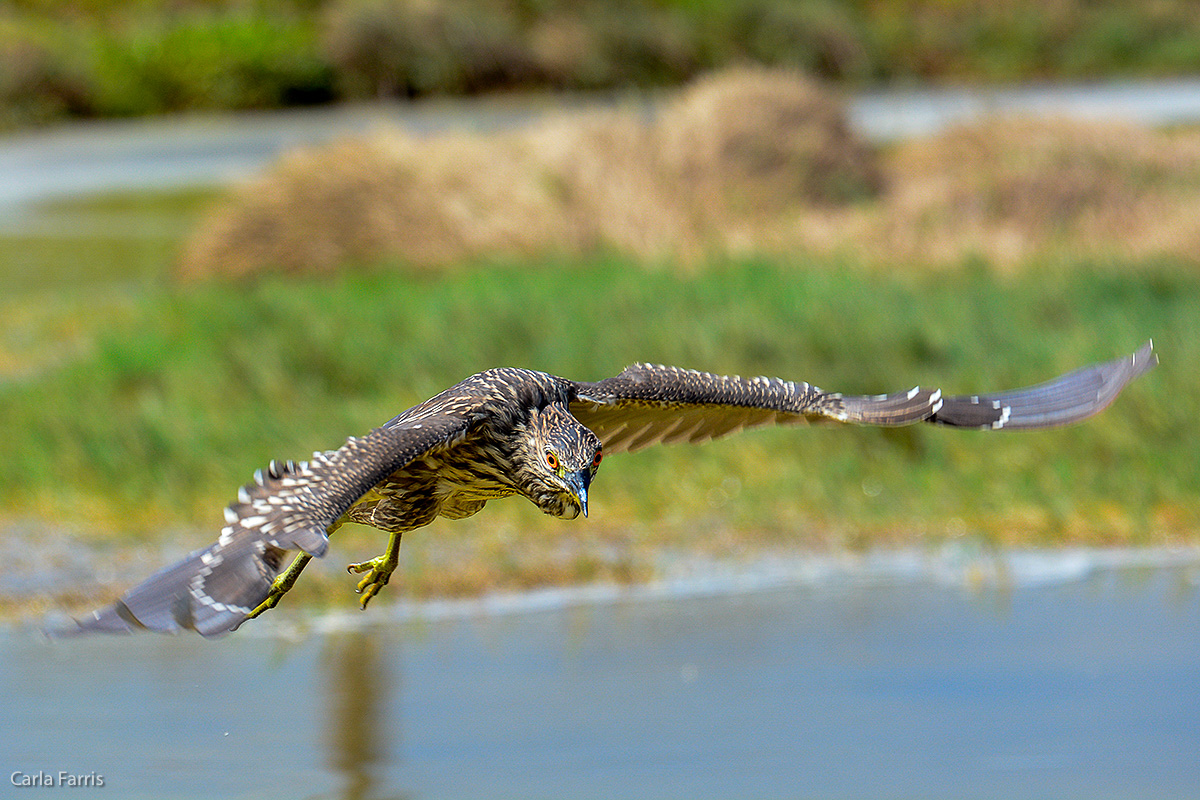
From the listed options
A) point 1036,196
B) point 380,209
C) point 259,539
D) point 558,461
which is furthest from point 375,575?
point 1036,196

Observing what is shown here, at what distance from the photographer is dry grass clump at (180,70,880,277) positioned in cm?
1994

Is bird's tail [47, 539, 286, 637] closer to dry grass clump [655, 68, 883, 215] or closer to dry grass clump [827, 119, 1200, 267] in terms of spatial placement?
dry grass clump [827, 119, 1200, 267]

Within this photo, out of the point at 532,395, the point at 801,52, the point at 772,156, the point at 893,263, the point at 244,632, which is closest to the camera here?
the point at 532,395

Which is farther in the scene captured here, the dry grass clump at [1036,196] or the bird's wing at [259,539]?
the dry grass clump at [1036,196]

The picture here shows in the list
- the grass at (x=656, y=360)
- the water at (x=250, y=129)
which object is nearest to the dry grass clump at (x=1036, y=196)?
the grass at (x=656, y=360)

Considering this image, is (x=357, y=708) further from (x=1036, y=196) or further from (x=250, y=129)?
(x=250, y=129)

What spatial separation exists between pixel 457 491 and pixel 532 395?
51 cm

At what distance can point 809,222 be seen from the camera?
19250mm

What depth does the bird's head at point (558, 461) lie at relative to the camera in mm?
6262

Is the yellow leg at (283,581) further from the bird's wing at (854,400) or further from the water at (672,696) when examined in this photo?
the water at (672,696)

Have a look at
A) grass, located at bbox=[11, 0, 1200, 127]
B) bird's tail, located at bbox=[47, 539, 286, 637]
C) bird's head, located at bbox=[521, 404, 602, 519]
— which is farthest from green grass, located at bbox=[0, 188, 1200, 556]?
grass, located at bbox=[11, 0, 1200, 127]

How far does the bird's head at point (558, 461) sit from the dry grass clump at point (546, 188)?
40.9 ft

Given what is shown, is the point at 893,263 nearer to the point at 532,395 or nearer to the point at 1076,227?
the point at 1076,227

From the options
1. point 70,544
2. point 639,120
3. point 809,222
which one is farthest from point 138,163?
point 70,544
